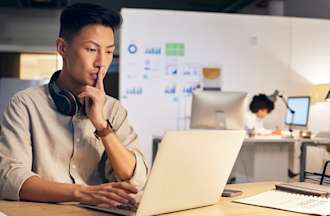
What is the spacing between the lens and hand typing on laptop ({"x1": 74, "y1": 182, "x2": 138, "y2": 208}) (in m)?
1.18

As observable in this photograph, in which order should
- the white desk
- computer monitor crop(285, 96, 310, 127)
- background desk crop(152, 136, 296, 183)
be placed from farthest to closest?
computer monitor crop(285, 96, 310, 127) < the white desk < background desk crop(152, 136, 296, 183)

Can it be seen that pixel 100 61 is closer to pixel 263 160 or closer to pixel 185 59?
pixel 263 160

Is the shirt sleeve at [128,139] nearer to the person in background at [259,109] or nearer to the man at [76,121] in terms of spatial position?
the man at [76,121]

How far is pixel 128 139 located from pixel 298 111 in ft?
A: 15.5

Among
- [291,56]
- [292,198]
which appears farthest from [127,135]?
[291,56]

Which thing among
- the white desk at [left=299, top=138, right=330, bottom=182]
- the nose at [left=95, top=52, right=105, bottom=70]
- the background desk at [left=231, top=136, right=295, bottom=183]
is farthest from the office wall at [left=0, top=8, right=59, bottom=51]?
the nose at [left=95, top=52, right=105, bottom=70]

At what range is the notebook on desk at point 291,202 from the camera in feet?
4.13

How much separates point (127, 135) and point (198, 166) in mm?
488

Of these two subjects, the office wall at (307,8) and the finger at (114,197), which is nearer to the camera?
the finger at (114,197)

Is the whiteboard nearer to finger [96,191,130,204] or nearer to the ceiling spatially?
the ceiling

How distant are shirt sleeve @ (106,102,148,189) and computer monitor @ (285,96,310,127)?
14.6 feet

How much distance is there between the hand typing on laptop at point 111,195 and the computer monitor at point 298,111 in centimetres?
486

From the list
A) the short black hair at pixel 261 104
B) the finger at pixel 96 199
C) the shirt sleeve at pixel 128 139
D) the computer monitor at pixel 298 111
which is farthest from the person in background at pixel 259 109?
the finger at pixel 96 199

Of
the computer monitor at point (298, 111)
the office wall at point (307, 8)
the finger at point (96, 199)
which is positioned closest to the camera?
the finger at point (96, 199)
